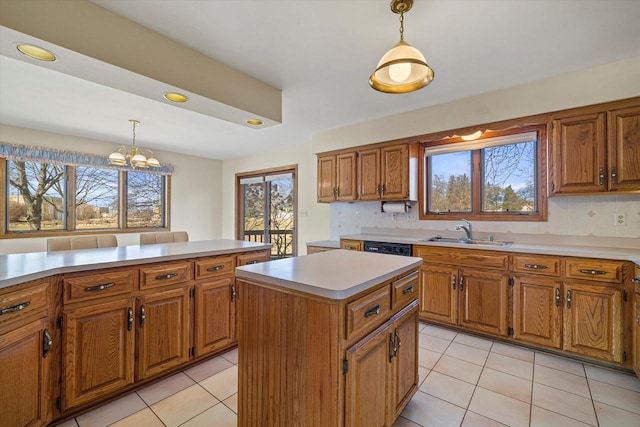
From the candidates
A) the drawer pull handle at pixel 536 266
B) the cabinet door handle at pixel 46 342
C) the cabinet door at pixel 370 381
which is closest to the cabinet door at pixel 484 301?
the drawer pull handle at pixel 536 266

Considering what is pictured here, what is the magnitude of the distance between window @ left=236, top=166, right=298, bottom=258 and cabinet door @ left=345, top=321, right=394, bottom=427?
12.6 feet

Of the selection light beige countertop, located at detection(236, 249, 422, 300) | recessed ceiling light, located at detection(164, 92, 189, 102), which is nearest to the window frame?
recessed ceiling light, located at detection(164, 92, 189, 102)

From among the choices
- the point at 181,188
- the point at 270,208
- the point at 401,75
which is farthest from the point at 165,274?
the point at 181,188

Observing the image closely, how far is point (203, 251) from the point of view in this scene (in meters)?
2.29

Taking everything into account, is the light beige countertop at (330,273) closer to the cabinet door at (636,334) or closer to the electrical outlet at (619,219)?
the cabinet door at (636,334)

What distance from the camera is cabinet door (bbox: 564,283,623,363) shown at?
211 centimetres

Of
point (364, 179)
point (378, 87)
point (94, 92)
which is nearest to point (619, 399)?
point (378, 87)

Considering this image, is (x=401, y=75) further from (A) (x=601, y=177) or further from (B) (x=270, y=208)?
(B) (x=270, y=208)

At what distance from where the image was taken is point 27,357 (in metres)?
1.43

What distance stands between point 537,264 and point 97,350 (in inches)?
134

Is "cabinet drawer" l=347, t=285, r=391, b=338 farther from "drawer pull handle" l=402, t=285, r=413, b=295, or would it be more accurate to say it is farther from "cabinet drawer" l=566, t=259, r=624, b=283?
"cabinet drawer" l=566, t=259, r=624, b=283

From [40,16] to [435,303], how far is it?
3.72 metres

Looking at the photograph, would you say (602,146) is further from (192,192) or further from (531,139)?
(192,192)

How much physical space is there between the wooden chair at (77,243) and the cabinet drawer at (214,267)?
1328mm
